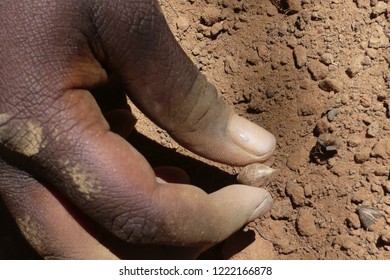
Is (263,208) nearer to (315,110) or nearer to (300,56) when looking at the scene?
(315,110)

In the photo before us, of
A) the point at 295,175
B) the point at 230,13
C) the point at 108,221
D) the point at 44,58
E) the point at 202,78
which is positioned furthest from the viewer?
the point at 230,13

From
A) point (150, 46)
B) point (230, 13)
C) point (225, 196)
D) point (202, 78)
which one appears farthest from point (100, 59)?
point (230, 13)

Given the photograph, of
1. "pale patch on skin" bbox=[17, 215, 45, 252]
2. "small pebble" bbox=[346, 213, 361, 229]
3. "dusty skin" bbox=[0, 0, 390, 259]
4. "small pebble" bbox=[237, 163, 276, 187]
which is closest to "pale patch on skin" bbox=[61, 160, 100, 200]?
"pale patch on skin" bbox=[17, 215, 45, 252]

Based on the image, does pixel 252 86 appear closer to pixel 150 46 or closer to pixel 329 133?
pixel 329 133

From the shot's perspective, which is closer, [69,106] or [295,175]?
[69,106]

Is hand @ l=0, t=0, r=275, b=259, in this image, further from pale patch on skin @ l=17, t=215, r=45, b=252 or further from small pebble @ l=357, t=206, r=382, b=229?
small pebble @ l=357, t=206, r=382, b=229
